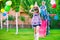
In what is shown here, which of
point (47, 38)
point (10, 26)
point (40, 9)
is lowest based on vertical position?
point (47, 38)

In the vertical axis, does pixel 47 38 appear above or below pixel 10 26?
below

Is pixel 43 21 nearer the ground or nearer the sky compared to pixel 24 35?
nearer the sky

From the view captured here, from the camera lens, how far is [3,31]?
2211 mm

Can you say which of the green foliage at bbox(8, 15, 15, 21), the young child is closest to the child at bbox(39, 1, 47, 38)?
the young child

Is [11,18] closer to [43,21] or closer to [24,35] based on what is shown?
[24,35]

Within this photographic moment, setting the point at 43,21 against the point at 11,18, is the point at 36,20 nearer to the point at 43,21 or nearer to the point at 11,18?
the point at 43,21

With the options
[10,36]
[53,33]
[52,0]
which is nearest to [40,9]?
[52,0]

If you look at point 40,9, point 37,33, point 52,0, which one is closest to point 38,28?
point 37,33

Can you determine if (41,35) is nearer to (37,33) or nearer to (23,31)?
(37,33)

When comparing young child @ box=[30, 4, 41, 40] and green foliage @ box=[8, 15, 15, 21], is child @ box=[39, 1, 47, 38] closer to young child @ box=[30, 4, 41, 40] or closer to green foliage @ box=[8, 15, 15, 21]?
young child @ box=[30, 4, 41, 40]

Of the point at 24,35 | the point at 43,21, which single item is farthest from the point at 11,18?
the point at 43,21

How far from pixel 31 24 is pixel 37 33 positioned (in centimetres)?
12

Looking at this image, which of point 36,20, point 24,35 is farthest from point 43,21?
point 24,35

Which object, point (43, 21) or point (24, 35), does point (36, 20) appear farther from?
point (24, 35)
